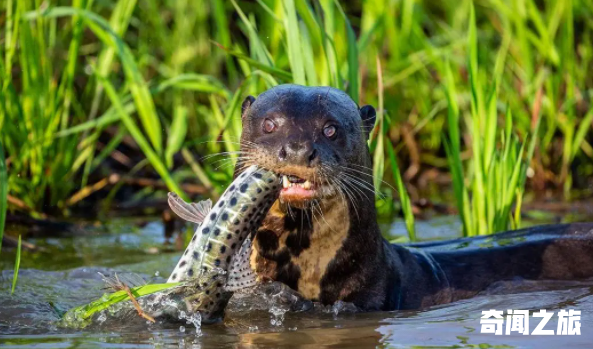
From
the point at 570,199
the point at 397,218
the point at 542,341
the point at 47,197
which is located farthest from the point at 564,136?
the point at 542,341

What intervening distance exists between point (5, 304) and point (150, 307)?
28.0 inches

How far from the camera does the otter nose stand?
319 cm

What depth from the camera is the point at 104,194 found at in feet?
20.0

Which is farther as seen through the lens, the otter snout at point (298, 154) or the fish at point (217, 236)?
the otter snout at point (298, 154)

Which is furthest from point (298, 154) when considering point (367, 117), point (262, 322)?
point (367, 117)

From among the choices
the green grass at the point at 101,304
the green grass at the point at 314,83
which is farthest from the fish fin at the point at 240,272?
the green grass at the point at 314,83

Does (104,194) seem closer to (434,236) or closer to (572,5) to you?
(434,236)

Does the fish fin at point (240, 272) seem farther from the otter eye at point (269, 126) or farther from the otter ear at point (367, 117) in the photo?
the otter ear at point (367, 117)

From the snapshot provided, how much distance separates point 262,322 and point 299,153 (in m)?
0.58

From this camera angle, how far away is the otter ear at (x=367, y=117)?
3816 mm

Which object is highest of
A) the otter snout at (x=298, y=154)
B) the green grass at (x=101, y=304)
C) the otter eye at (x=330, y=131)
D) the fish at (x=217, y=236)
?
the otter eye at (x=330, y=131)

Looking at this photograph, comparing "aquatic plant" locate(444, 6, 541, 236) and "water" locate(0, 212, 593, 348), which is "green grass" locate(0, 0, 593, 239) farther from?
"water" locate(0, 212, 593, 348)

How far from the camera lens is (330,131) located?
3.47 m

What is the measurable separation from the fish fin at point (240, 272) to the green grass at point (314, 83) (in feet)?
1.93
